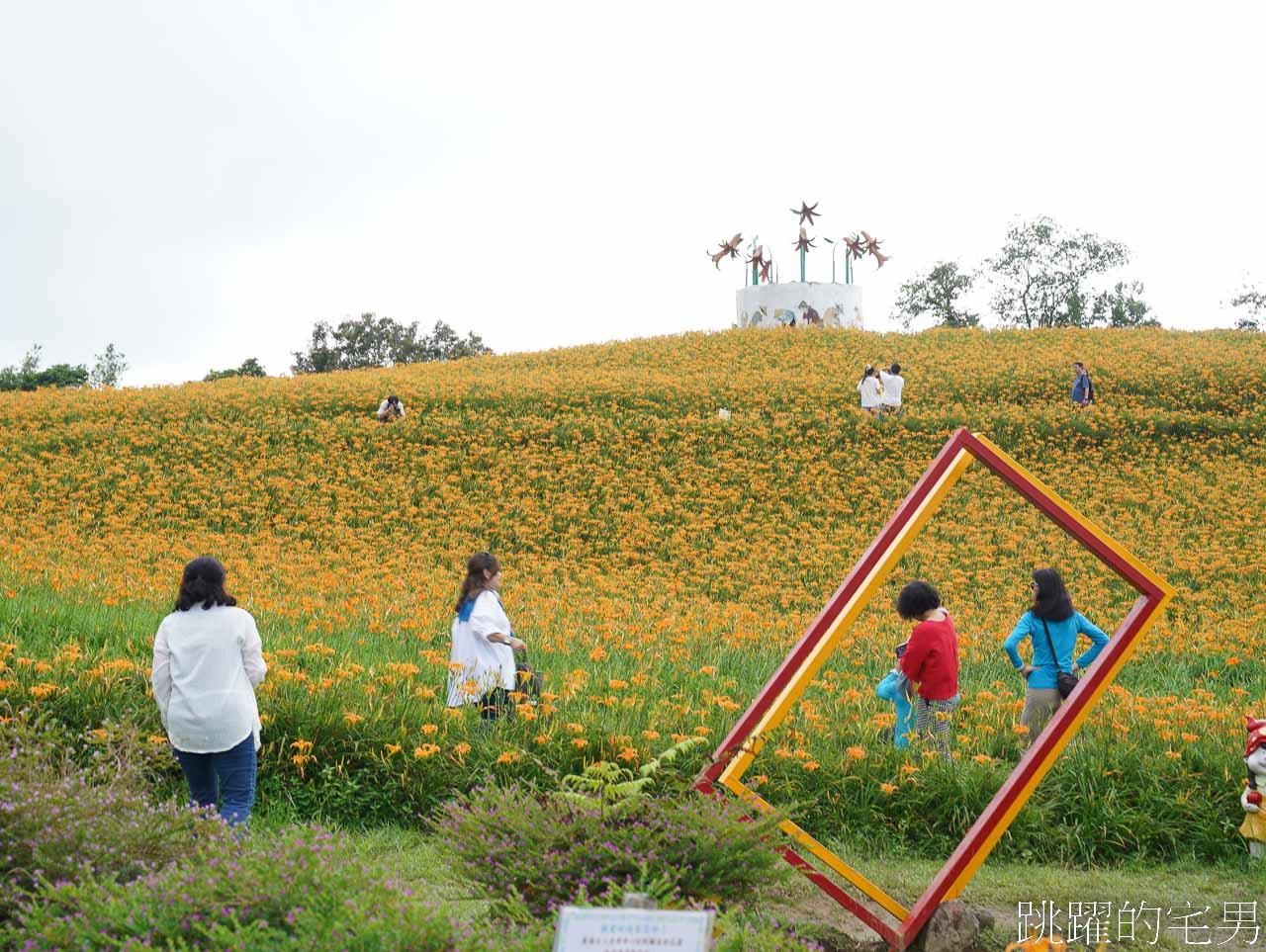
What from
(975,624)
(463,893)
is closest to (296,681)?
(463,893)

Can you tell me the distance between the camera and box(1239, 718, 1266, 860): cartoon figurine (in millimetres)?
→ 5637

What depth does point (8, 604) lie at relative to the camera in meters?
8.15

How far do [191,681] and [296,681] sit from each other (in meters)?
1.49

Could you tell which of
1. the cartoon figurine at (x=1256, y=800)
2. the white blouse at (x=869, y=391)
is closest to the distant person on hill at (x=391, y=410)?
the white blouse at (x=869, y=391)

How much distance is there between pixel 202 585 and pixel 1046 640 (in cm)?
470

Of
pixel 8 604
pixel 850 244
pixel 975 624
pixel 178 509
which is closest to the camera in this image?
pixel 8 604

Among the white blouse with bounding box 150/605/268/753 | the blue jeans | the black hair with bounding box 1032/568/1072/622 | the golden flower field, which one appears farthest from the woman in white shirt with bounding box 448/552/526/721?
the black hair with bounding box 1032/568/1072/622

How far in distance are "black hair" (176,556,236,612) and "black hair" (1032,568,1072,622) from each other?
14.7 ft

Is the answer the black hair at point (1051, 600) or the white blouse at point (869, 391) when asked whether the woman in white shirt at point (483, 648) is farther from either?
the white blouse at point (869, 391)

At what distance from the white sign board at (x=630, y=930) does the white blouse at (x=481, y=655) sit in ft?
13.3

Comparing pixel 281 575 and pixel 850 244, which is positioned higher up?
pixel 850 244

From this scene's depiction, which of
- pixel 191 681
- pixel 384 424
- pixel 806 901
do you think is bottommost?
pixel 806 901

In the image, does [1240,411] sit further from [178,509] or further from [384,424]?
[178,509]

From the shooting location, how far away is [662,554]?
15.4m
